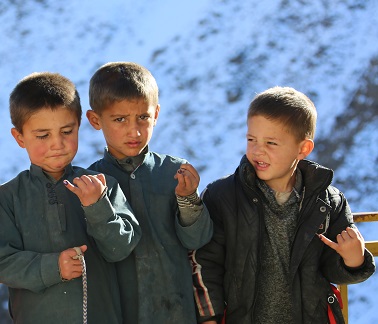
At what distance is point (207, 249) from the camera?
270cm

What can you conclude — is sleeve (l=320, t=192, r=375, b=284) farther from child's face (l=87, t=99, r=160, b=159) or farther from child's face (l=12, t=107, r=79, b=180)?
child's face (l=12, t=107, r=79, b=180)

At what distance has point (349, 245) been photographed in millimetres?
2572

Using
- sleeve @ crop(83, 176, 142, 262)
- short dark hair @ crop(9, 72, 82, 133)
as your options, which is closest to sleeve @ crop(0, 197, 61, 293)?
sleeve @ crop(83, 176, 142, 262)

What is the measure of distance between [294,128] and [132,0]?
15.2ft

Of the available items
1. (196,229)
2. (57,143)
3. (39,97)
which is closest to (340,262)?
(196,229)

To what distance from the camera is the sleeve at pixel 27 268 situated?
226 centimetres

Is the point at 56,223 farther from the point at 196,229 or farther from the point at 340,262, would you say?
the point at 340,262

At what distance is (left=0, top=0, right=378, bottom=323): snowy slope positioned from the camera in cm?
578

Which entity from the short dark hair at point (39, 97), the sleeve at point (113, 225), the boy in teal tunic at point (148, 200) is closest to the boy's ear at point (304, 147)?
the boy in teal tunic at point (148, 200)

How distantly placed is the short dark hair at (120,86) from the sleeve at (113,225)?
315 mm

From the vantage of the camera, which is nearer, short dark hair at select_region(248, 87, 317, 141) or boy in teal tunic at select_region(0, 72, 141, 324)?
boy in teal tunic at select_region(0, 72, 141, 324)

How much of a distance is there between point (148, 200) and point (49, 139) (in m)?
0.42

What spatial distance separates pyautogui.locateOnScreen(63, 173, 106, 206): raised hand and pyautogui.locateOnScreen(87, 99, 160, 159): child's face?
14.2 inches

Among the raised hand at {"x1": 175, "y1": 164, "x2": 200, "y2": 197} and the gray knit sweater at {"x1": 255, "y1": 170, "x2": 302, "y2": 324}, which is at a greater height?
the raised hand at {"x1": 175, "y1": 164, "x2": 200, "y2": 197}
